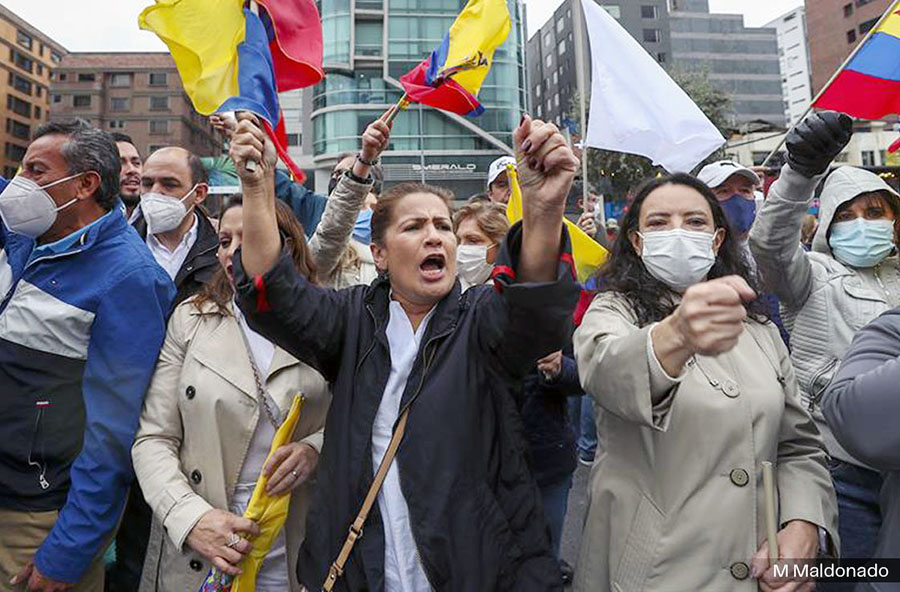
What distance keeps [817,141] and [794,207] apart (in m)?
0.28

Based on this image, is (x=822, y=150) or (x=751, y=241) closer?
(x=822, y=150)

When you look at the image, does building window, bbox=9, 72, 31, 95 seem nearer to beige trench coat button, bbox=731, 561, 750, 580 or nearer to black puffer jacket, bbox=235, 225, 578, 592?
black puffer jacket, bbox=235, 225, 578, 592

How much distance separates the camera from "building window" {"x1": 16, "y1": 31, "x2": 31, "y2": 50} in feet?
223

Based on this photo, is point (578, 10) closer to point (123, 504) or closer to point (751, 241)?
point (751, 241)

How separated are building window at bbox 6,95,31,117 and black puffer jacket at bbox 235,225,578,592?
275ft

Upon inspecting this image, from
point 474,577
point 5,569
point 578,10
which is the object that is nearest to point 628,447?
point 474,577

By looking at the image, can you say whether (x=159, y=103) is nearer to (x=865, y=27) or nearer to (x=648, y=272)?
(x=865, y=27)

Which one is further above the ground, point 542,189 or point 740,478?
point 542,189

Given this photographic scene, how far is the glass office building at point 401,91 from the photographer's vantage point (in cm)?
3575

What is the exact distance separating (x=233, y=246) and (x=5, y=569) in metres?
1.51

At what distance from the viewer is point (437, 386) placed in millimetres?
1710

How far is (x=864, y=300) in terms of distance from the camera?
2545 millimetres

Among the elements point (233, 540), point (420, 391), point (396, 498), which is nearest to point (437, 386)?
point (420, 391)

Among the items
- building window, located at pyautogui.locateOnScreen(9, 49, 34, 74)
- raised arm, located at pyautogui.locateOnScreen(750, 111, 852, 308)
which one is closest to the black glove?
→ raised arm, located at pyautogui.locateOnScreen(750, 111, 852, 308)
